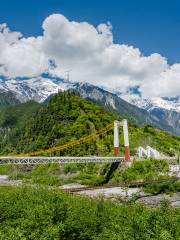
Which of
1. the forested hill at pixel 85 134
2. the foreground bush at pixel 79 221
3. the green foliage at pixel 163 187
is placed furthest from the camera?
the forested hill at pixel 85 134

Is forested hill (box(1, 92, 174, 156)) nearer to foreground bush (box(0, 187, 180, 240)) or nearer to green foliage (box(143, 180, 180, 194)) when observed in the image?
green foliage (box(143, 180, 180, 194))

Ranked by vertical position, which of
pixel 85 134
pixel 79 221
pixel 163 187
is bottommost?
pixel 79 221

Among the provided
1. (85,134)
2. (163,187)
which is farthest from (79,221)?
(85,134)

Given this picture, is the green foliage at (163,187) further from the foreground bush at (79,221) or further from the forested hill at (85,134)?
the foreground bush at (79,221)

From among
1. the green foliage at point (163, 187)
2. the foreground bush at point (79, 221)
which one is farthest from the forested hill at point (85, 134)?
the foreground bush at point (79, 221)

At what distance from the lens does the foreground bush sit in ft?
112

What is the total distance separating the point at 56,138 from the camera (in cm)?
18525

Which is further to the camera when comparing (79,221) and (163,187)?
(163,187)

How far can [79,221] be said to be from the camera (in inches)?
1754

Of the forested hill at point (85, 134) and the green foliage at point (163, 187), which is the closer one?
the green foliage at point (163, 187)

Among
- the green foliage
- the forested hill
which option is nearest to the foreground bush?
the green foliage

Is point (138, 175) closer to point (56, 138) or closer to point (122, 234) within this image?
point (56, 138)

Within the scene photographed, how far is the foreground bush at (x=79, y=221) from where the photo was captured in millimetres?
34125

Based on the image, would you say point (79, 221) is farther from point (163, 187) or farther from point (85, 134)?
point (85, 134)
